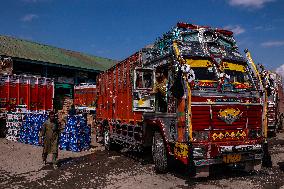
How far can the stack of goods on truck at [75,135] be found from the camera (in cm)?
1447

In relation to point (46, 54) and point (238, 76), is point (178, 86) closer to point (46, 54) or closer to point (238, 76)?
point (238, 76)

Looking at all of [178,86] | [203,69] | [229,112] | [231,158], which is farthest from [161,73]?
[231,158]

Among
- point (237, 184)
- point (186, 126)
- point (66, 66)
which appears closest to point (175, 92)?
point (186, 126)

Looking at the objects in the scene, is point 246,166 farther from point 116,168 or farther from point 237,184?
point 116,168

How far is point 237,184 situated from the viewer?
7.92 m

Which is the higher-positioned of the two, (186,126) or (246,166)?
(186,126)

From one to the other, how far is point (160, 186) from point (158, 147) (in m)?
1.48

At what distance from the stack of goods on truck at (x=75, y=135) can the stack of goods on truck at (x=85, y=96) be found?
9.99m

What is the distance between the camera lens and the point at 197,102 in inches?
309

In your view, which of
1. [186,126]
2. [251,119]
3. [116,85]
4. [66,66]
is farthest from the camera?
[66,66]

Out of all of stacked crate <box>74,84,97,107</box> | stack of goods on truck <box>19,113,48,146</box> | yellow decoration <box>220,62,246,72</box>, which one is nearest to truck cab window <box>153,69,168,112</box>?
yellow decoration <box>220,62,246,72</box>

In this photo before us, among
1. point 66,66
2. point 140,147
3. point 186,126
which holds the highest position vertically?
point 66,66

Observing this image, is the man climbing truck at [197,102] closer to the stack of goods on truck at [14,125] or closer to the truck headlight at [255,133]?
the truck headlight at [255,133]

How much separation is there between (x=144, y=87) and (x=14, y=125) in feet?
32.3
